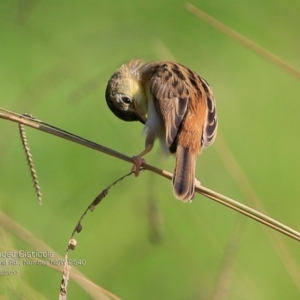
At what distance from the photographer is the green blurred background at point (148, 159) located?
4418 millimetres

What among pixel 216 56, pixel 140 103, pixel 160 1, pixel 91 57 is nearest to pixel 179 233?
pixel 140 103

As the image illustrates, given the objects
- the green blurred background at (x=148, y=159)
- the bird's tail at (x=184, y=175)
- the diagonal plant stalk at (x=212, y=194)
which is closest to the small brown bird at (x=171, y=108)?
the bird's tail at (x=184, y=175)

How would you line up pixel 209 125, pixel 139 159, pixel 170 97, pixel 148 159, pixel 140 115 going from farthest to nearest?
pixel 148 159 < pixel 140 115 < pixel 170 97 < pixel 209 125 < pixel 139 159

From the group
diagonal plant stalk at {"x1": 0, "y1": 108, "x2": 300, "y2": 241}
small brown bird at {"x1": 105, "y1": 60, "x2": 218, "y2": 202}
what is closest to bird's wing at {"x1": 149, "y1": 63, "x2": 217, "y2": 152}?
small brown bird at {"x1": 105, "y1": 60, "x2": 218, "y2": 202}

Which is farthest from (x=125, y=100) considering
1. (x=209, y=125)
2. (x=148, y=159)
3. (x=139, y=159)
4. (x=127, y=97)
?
(x=148, y=159)

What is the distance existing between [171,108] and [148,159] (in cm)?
177

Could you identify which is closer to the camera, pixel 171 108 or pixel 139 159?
pixel 139 159

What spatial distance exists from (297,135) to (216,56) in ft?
4.95

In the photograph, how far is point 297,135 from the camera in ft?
23.6

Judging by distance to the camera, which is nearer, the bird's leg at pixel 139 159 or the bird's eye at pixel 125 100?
the bird's leg at pixel 139 159

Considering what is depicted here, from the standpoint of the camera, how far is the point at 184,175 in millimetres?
3580

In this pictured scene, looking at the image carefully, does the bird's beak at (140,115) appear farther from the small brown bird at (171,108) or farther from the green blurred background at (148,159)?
the green blurred background at (148,159)

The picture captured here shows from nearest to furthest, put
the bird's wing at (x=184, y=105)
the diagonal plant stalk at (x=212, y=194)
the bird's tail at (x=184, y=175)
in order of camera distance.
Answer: the diagonal plant stalk at (x=212, y=194)
the bird's tail at (x=184, y=175)
the bird's wing at (x=184, y=105)

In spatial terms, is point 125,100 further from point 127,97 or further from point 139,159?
point 139,159
